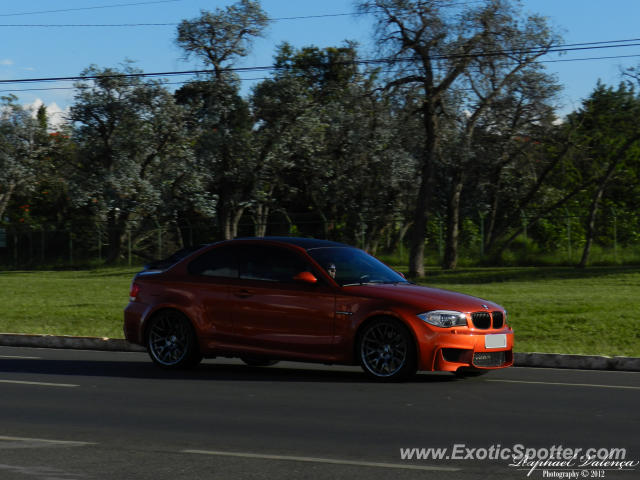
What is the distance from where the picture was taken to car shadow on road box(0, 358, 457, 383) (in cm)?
1162

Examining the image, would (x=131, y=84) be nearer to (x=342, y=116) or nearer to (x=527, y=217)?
(x=342, y=116)

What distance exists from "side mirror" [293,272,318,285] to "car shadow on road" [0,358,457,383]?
1.11 meters

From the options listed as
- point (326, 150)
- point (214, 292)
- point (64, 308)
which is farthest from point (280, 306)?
point (326, 150)

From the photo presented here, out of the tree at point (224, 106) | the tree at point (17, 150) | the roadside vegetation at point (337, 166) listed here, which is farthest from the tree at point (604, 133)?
the tree at point (17, 150)

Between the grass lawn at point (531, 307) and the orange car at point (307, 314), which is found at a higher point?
the orange car at point (307, 314)

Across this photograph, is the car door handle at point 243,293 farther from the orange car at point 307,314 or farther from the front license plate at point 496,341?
the front license plate at point 496,341

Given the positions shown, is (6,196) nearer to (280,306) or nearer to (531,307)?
(531,307)

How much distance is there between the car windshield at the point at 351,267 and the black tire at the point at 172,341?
1822mm

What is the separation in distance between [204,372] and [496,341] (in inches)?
139

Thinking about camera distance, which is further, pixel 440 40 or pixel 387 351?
pixel 440 40

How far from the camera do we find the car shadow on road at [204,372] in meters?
11.6

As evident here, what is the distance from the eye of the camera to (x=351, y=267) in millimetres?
12039

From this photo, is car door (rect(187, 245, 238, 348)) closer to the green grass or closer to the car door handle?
the car door handle

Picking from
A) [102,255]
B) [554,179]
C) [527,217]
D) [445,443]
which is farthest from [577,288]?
[102,255]
